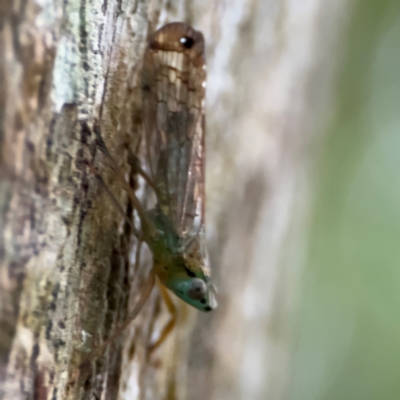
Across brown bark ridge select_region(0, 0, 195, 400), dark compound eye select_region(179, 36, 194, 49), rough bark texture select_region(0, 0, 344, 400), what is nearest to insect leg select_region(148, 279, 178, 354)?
rough bark texture select_region(0, 0, 344, 400)

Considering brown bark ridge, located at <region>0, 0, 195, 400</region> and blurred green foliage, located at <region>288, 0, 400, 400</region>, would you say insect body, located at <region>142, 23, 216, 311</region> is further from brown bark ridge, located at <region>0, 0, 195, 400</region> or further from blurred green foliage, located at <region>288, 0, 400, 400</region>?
blurred green foliage, located at <region>288, 0, 400, 400</region>

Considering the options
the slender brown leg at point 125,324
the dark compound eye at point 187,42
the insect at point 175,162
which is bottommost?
the slender brown leg at point 125,324

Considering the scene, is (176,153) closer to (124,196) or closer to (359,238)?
(124,196)

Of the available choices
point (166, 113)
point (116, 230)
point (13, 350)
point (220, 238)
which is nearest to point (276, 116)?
point (220, 238)

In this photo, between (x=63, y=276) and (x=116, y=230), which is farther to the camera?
(x=116, y=230)

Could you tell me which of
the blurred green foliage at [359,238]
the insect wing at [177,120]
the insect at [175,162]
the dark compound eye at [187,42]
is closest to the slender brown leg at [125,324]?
the insect at [175,162]

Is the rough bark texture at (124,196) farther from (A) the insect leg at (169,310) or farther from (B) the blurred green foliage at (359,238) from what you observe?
(B) the blurred green foliage at (359,238)

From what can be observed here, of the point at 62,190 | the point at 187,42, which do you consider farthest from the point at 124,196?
the point at 187,42

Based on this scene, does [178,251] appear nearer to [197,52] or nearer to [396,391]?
[197,52]
